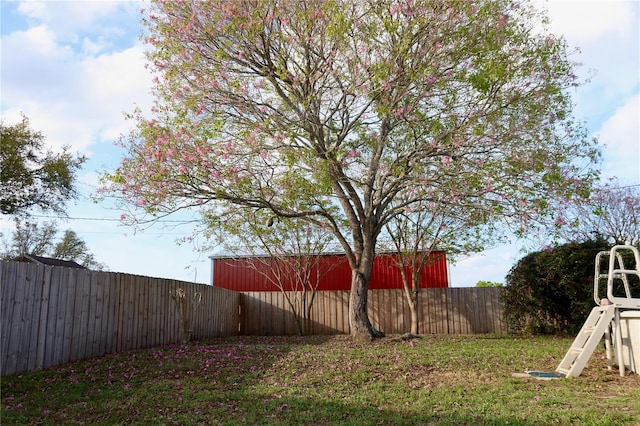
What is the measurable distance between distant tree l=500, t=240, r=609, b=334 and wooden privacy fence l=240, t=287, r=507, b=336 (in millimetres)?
2384

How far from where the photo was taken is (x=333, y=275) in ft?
62.4

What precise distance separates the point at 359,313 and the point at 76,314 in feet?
18.8

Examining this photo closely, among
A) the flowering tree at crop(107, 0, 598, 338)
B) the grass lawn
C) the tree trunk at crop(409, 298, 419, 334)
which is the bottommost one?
the grass lawn

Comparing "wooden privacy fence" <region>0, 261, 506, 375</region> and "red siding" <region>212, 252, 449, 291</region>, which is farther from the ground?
"red siding" <region>212, 252, 449, 291</region>

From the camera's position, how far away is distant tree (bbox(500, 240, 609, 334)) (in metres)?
11.4

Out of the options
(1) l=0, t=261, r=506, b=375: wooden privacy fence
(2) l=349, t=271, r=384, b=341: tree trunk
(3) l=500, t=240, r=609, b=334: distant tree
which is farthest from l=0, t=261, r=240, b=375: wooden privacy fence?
(3) l=500, t=240, r=609, b=334: distant tree

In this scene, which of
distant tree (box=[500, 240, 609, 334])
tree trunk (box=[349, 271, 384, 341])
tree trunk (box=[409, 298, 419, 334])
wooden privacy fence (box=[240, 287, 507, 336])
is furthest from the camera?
wooden privacy fence (box=[240, 287, 507, 336])

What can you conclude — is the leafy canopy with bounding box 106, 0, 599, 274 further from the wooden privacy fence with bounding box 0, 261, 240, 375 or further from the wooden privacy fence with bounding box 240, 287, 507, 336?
the wooden privacy fence with bounding box 240, 287, 507, 336

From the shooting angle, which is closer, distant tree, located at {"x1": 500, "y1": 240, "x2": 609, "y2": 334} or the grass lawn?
the grass lawn

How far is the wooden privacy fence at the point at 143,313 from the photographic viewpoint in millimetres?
6742

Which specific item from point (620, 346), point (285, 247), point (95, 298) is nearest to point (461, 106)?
point (620, 346)

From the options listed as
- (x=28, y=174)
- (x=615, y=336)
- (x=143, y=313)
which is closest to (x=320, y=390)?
(x=615, y=336)

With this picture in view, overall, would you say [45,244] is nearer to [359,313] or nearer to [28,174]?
[28,174]

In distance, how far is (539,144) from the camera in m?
8.73
